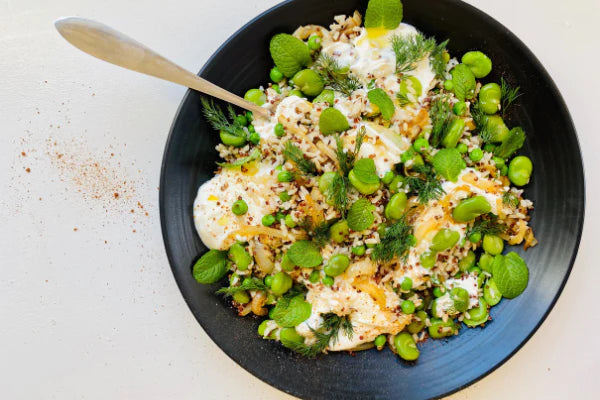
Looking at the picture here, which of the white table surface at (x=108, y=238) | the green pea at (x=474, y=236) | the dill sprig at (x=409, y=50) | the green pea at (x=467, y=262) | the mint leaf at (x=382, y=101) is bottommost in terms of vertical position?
the white table surface at (x=108, y=238)

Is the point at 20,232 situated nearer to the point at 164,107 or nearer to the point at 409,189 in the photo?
the point at 164,107

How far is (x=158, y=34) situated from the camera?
3090 millimetres

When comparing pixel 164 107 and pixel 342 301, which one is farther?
pixel 164 107

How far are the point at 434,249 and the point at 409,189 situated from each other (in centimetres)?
36

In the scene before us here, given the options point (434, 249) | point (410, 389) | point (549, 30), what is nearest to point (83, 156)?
point (434, 249)

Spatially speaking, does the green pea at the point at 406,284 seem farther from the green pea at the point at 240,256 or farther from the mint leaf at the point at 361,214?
the green pea at the point at 240,256

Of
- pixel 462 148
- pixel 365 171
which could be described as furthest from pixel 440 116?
pixel 365 171

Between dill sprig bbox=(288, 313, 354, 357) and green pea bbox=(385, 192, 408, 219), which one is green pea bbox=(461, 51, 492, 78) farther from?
dill sprig bbox=(288, 313, 354, 357)

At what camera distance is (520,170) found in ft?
9.05

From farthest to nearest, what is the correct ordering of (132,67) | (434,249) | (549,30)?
(549,30)
(434,249)
(132,67)

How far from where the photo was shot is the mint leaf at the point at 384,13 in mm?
2623

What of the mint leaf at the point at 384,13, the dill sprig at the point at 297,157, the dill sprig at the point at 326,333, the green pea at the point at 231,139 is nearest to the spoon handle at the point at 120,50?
the green pea at the point at 231,139

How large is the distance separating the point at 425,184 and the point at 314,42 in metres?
1.02

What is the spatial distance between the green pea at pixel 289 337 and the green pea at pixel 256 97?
1311 mm
